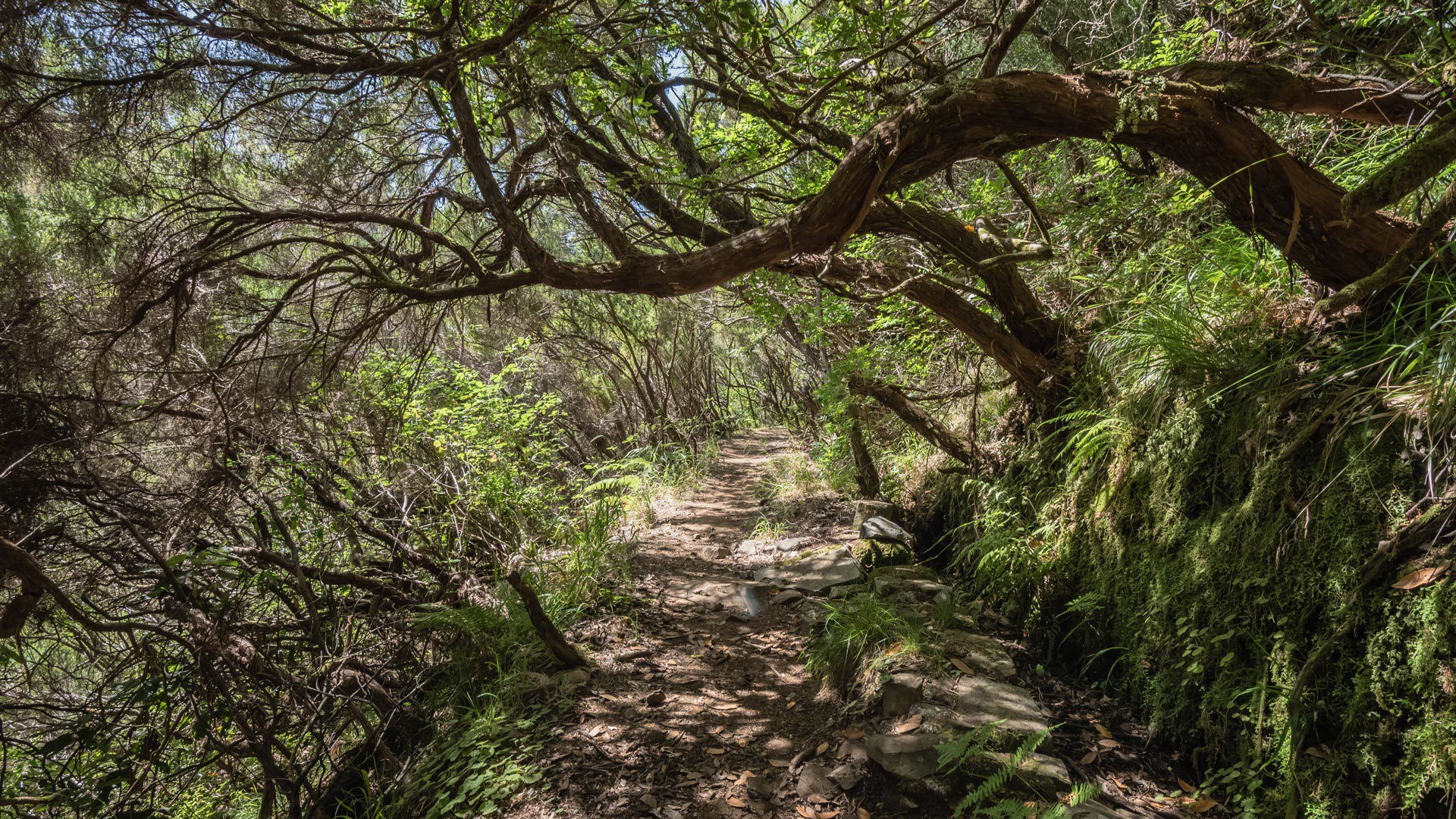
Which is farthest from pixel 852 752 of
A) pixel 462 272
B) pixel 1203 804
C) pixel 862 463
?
pixel 862 463

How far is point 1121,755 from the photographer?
2.79 metres

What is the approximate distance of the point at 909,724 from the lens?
9.60 ft

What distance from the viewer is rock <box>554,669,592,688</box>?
3.77 metres

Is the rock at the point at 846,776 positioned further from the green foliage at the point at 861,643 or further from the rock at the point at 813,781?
the green foliage at the point at 861,643

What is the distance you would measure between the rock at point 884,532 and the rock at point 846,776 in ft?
8.00

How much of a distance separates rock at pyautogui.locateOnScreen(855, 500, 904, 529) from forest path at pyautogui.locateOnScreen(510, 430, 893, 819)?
1.14 m

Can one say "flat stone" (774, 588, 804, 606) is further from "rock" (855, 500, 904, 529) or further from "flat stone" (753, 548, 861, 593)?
"rock" (855, 500, 904, 529)

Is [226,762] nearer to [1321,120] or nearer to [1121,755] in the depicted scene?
[1121,755]

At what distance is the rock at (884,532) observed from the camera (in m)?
5.21

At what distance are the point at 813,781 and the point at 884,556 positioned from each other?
7.97 feet

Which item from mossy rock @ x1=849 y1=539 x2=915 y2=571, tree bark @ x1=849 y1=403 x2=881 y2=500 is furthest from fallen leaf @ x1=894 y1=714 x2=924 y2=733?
tree bark @ x1=849 y1=403 x2=881 y2=500

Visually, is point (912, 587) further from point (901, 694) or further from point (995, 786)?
point (995, 786)

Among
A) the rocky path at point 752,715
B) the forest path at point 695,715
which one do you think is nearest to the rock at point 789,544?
the forest path at point 695,715

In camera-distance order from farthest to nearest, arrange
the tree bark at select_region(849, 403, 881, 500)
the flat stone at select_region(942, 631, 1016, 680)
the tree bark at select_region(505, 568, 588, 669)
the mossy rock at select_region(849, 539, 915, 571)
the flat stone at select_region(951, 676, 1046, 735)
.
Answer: the tree bark at select_region(849, 403, 881, 500) < the mossy rock at select_region(849, 539, 915, 571) < the tree bark at select_region(505, 568, 588, 669) < the flat stone at select_region(942, 631, 1016, 680) < the flat stone at select_region(951, 676, 1046, 735)
